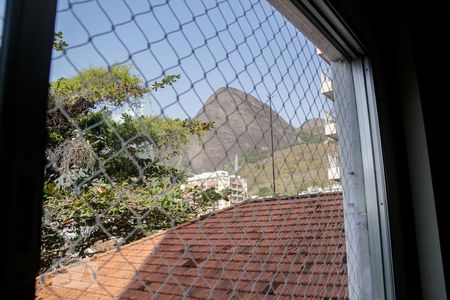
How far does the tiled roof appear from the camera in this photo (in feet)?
1.69

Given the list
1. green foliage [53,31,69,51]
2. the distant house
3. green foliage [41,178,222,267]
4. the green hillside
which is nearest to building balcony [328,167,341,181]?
the green hillside

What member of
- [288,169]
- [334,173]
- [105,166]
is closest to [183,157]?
[105,166]

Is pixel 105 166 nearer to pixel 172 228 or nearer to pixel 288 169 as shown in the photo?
pixel 172 228

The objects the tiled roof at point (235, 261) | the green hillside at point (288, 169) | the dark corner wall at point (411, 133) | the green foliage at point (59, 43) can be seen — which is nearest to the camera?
the green foliage at point (59, 43)

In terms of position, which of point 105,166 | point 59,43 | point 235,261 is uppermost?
point 59,43

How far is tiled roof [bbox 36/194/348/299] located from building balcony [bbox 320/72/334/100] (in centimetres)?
33

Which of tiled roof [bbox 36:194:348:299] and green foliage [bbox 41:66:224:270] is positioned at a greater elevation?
green foliage [bbox 41:66:224:270]

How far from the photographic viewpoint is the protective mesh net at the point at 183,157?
412mm

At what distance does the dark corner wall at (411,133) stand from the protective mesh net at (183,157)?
24 centimetres

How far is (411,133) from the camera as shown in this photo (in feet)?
3.80

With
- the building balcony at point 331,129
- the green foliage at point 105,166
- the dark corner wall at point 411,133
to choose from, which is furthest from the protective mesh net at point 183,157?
the dark corner wall at point 411,133

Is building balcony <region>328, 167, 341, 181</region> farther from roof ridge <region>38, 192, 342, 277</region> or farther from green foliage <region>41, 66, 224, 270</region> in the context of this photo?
green foliage <region>41, 66, 224, 270</region>

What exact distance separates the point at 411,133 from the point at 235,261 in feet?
2.66

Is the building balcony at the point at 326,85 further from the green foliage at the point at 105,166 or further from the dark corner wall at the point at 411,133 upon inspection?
the green foliage at the point at 105,166
